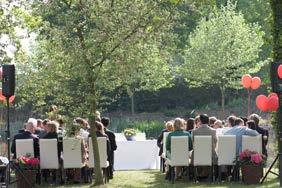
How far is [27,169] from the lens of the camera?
1314 centimetres

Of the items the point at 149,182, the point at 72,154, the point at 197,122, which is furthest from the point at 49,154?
the point at 197,122

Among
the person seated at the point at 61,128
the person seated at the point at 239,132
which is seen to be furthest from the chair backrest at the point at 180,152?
the person seated at the point at 61,128

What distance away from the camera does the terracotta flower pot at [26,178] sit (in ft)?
42.5

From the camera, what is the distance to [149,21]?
13141 millimetres

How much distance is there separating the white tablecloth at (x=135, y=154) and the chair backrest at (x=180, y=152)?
3.54m

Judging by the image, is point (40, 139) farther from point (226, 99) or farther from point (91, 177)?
point (226, 99)

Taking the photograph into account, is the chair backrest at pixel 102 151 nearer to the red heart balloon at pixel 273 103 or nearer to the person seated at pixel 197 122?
the person seated at pixel 197 122

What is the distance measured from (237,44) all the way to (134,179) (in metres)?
22.1

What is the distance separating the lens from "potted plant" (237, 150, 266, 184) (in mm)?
13070

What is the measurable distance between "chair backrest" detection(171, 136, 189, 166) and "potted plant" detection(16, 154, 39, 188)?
2818 millimetres

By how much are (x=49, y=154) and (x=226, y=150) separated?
145 inches

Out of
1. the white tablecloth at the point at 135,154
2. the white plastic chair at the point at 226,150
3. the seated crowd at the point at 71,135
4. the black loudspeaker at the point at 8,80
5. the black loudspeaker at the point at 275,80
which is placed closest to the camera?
the black loudspeaker at the point at 275,80

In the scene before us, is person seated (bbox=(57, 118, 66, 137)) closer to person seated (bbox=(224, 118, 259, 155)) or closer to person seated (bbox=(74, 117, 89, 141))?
person seated (bbox=(74, 117, 89, 141))

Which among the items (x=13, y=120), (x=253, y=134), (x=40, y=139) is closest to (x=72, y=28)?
(x=40, y=139)
